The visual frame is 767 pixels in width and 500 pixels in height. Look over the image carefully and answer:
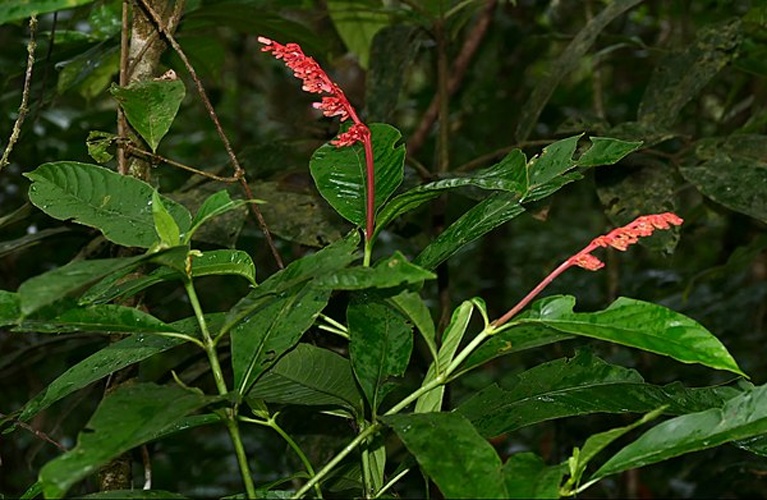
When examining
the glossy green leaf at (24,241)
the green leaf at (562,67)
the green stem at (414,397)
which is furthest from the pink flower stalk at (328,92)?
the green leaf at (562,67)

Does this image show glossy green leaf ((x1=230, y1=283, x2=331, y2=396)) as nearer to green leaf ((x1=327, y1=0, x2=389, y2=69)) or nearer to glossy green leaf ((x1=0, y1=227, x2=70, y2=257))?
glossy green leaf ((x1=0, y1=227, x2=70, y2=257))

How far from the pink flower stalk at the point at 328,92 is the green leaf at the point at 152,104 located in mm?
183

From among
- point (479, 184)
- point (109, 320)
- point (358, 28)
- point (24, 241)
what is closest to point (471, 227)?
point (479, 184)

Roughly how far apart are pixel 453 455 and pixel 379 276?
0.12 metres

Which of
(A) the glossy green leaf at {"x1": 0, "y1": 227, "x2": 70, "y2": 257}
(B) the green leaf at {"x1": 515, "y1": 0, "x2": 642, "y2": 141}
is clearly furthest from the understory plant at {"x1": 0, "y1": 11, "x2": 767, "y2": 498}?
(B) the green leaf at {"x1": 515, "y1": 0, "x2": 642, "y2": 141}

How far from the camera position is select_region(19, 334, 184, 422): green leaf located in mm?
765

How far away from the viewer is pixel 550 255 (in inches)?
130

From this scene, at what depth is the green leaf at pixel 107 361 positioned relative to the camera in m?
0.77

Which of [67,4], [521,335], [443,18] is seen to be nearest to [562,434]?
[443,18]

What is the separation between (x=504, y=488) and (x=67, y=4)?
0.39m

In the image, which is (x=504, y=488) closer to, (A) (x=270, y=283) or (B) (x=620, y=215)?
(A) (x=270, y=283)

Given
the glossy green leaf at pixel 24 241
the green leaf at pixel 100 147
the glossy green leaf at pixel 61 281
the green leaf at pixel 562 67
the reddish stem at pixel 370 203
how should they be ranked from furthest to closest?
the green leaf at pixel 562 67
the glossy green leaf at pixel 24 241
the green leaf at pixel 100 147
the reddish stem at pixel 370 203
the glossy green leaf at pixel 61 281

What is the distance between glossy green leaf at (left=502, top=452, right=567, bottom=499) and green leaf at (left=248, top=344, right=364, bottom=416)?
0.22 m

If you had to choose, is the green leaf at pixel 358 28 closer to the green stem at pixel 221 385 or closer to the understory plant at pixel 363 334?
the understory plant at pixel 363 334
